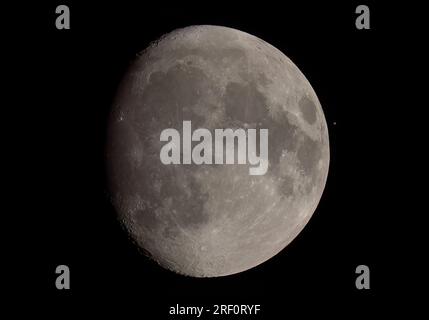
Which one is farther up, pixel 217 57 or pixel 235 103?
pixel 217 57

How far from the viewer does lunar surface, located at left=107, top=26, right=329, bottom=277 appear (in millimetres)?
5039

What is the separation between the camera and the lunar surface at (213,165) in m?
5.04

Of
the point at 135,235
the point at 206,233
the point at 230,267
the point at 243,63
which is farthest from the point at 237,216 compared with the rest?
the point at 243,63

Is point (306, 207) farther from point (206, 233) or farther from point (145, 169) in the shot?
point (145, 169)

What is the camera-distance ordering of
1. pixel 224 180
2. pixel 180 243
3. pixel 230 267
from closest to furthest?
pixel 224 180 < pixel 180 243 < pixel 230 267

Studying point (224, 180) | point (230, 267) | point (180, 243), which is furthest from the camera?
point (230, 267)

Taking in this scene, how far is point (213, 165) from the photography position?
196 inches

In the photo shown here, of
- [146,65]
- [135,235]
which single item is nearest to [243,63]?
[146,65]

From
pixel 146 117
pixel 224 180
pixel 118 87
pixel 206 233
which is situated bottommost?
pixel 206 233

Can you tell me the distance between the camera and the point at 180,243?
536cm

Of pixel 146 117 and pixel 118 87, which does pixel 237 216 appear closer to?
pixel 146 117

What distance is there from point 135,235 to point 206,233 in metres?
0.86

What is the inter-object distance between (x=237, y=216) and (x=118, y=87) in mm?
1855

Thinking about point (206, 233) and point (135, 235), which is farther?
point (135, 235)
